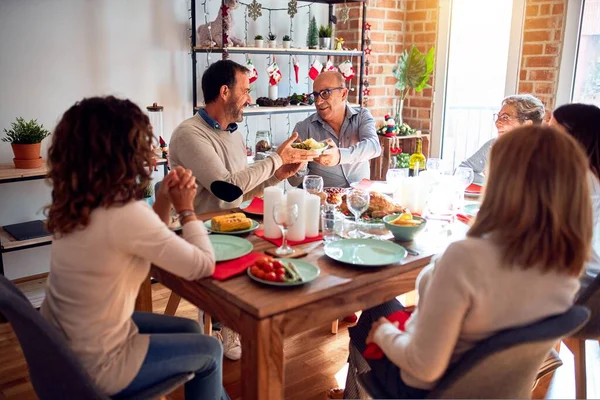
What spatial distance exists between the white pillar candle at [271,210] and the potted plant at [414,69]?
2.87 metres

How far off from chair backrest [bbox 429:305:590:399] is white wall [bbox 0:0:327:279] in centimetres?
278

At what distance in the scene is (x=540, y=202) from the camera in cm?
117

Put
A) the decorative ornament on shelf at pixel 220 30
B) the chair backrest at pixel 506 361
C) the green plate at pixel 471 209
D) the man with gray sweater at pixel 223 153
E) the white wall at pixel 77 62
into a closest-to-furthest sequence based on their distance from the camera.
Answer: the chair backrest at pixel 506 361 → the green plate at pixel 471 209 → the man with gray sweater at pixel 223 153 → the white wall at pixel 77 62 → the decorative ornament on shelf at pixel 220 30

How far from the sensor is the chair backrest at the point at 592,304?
1.79m

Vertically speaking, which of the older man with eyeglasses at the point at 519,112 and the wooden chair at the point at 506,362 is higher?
the older man with eyeglasses at the point at 519,112

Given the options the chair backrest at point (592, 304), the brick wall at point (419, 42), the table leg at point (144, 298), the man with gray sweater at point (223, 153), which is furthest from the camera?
the brick wall at point (419, 42)

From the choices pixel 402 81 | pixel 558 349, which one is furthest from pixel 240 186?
pixel 402 81

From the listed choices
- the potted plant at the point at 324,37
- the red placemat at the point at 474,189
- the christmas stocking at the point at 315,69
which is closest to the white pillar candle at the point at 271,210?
the red placemat at the point at 474,189

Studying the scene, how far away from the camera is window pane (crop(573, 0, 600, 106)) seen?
148 inches

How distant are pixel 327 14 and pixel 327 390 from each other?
3167 mm

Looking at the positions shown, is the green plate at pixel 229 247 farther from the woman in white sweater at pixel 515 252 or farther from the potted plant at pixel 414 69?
the potted plant at pixel 414 69

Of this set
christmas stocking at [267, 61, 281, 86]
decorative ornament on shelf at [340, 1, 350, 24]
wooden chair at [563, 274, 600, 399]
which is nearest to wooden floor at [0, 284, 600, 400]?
wooden chair at [563, 274, 600, 399]

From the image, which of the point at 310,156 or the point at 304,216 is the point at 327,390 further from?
the point at 310,156

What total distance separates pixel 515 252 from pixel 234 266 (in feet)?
2.59
